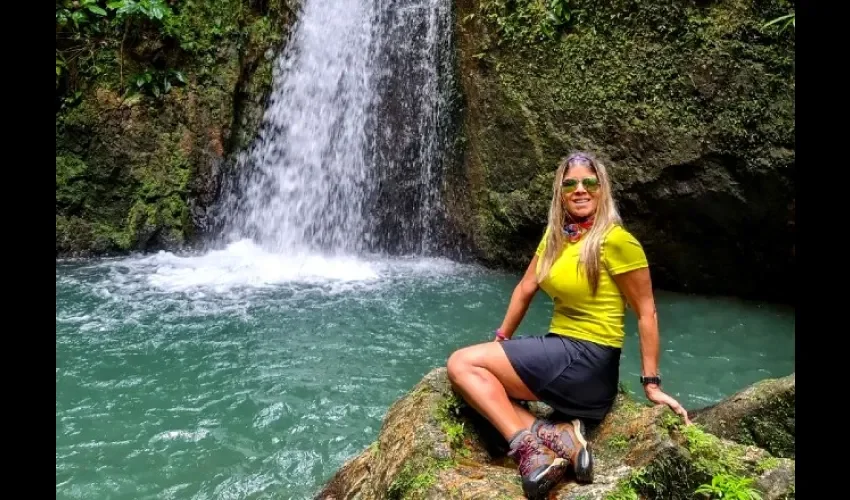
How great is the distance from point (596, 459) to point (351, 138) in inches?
330

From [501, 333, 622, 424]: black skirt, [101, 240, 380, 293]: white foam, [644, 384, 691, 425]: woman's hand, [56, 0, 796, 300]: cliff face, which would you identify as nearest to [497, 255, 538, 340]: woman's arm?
[501, 333, 622, 424]: black skirt

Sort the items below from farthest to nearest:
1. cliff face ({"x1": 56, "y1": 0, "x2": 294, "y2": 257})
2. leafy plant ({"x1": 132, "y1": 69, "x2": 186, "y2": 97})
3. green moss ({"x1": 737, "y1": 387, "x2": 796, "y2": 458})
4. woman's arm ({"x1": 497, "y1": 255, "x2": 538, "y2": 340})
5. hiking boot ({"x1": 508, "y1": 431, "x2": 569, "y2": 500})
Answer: leafy plant ({"x1": 132, "y1": 69, "x2": 186, "y2": 97}) < cliff face ({"x1": 56, "y1": 0, "x2": 294, "y2": 257}) < green moss ({"x1": 737, "y1": 387, "x2": 796, "y2": 458}) < woman's arm ({"x1": 497, "y1": 255, "x2": 538, "y2": 340}) < hiking boot ({"x1": 508, "y1": 431, "x2": 569, "y2": 500})

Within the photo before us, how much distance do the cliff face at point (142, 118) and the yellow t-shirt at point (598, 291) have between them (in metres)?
8.33

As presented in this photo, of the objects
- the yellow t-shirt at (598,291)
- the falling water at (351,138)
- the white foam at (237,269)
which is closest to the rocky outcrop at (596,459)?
the yellow t-shirt at (598,291)

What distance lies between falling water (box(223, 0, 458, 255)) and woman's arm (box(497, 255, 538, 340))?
22.0 ft

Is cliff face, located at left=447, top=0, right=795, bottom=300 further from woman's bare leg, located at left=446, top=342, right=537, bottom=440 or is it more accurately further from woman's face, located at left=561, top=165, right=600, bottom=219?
woman's bare leg, located at left=446, top=342, right=537, bottom=440

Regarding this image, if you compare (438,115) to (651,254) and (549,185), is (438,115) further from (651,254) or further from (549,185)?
(651,254)

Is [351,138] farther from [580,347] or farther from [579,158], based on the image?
[580,347]

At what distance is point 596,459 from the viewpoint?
2.40 m

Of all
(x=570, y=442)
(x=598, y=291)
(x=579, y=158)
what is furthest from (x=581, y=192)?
(x=570, y=442)

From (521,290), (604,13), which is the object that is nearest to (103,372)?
(521,290)

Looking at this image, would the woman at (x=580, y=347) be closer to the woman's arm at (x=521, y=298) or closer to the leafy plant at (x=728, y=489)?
the woman's arm at (x=521, y=298)

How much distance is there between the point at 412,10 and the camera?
965 cm

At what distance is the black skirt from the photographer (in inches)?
97.8
